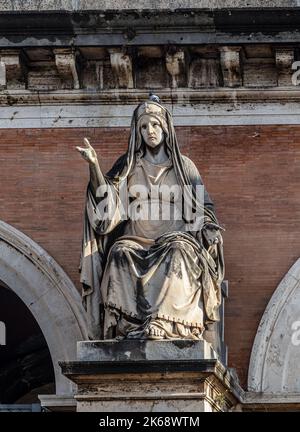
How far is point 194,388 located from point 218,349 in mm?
1054

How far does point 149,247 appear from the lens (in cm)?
1738

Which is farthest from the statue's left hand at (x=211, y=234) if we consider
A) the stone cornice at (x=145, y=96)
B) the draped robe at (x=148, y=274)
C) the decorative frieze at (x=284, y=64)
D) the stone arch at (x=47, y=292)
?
the decorative frieze at (x=284, y=64)

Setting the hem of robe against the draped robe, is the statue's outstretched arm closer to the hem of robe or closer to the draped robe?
the draped robe

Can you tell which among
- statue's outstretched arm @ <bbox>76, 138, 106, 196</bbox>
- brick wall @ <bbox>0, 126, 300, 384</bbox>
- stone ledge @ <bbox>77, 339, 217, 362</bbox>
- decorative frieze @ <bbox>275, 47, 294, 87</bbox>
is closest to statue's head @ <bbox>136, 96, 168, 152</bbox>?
statue's outstretched arm @ <bbox>76, 138, 106, 196</bbox>

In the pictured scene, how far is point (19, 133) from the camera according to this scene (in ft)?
63.9

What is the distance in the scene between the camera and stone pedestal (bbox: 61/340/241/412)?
16.6 meters

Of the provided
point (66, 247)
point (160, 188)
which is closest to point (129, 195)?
point (160, 188)

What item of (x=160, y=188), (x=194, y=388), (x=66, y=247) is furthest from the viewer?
(x=66, y=247)

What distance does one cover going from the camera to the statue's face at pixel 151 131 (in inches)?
703

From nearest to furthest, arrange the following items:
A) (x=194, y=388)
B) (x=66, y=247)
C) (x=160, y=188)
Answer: (x=194, y=388) < (x=160, y=188) < (x=66, y=247)

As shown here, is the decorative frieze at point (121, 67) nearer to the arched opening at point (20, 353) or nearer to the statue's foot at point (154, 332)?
the statue's foot at point (154, 332)

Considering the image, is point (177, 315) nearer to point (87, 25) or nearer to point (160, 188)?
point (160, 188)

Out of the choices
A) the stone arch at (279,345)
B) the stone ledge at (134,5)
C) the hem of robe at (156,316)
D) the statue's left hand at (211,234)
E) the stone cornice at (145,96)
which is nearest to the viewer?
the hem of robe at (156,316)

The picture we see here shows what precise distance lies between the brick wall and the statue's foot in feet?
6.82
